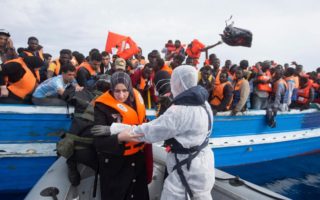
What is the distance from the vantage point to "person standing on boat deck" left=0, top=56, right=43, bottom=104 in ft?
10.8

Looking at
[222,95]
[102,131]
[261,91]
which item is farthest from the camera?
[261,91]

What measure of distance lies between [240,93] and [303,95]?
2734 mm

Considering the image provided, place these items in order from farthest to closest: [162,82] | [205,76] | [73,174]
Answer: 1. [205,76]
2. [162,82]
3. [73,174]

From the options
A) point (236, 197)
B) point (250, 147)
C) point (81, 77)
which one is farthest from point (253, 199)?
point (250, 147)

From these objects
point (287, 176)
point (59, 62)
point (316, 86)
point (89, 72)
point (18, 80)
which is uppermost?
point (59, 62)

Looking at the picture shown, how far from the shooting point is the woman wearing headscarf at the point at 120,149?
2.07 meters

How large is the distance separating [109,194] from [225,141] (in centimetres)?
384

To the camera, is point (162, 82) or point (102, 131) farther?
point (162, 82)

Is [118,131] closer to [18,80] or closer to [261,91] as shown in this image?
[18,80]

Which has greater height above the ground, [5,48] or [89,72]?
[5,48]

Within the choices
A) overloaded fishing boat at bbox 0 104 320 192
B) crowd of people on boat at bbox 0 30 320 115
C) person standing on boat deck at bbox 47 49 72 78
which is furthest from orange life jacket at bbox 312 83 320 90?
person standing on boat deck at bbox 47 49 72 78

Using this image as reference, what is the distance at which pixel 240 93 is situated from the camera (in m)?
5.41

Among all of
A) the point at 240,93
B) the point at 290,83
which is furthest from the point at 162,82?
the point at 290,83

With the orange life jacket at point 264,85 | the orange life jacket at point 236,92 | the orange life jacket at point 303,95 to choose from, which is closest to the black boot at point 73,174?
the orange life jacket at point 236,92
